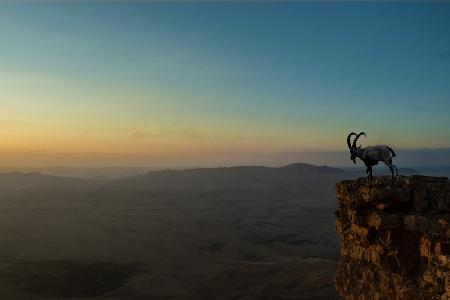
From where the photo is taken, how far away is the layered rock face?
22.4ft

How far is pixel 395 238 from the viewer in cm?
788

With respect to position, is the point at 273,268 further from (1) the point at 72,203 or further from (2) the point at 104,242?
(1) the point at 72,203

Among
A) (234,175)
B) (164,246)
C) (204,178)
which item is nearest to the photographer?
(164,246)

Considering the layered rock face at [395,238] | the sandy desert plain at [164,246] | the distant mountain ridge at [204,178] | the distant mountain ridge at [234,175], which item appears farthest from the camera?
the distant mountain ridge at [204,178]

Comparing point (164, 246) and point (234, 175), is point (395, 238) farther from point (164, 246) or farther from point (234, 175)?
point (234, 175)

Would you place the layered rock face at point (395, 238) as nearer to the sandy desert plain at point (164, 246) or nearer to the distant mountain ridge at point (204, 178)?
the sandy desert plain at point (164, 246)

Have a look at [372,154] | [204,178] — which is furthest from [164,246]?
[204,178]

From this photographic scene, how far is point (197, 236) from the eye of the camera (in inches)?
1957

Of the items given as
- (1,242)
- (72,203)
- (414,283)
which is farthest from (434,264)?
(72,203)

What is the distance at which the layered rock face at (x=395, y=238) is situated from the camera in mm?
6836

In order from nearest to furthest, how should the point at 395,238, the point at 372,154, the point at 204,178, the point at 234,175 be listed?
the point at 395,238, the point at 372,154, the point at 204,178, the point at 234,175

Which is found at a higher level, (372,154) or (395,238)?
(372,154)

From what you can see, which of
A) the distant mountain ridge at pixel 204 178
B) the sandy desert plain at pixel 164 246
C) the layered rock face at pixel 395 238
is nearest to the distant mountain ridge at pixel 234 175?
the distant mountain ridge at pixel 204 178

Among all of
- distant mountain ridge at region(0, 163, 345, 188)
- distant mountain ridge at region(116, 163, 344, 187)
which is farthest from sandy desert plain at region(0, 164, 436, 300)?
distant mountain ridge at region(0, 163, 345, 188)
